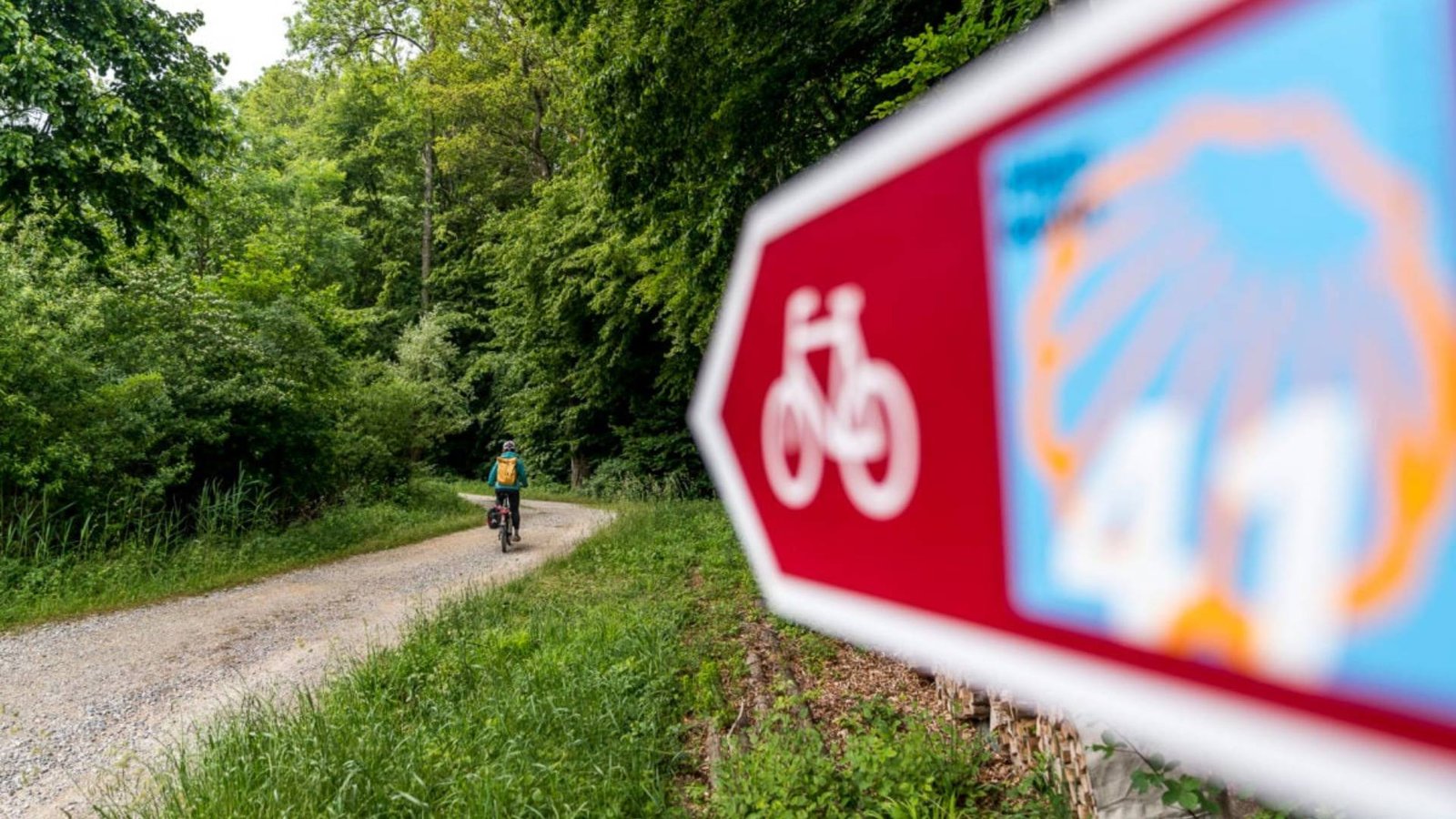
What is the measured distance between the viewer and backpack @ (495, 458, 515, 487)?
1044 centimetres

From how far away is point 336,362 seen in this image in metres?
12.3

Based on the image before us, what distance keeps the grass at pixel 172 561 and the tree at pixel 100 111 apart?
11.9 feet

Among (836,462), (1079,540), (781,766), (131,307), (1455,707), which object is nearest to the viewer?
(1455,707)

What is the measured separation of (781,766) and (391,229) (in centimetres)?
2814

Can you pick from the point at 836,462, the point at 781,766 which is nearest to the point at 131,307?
the point at 781,766

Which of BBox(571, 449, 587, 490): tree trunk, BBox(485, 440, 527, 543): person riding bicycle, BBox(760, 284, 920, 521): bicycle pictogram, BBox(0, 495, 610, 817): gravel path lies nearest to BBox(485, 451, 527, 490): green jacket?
BBox(485, 440, 527, 543): person riding bicycle

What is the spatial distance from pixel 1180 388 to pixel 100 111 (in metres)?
10.2

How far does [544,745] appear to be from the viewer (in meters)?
3.71

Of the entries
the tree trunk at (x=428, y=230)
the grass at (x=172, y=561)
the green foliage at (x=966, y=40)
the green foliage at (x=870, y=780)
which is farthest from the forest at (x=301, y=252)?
the tree trunk at (x=428, y=230)

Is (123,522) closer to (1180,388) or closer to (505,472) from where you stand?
(505,472)

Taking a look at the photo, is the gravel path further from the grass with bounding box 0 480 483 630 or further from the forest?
the forest

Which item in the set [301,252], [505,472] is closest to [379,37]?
[301,252]

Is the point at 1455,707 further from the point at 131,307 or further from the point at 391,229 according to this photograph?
the point at 391,229

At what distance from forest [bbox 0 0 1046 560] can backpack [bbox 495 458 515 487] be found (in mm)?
3222
